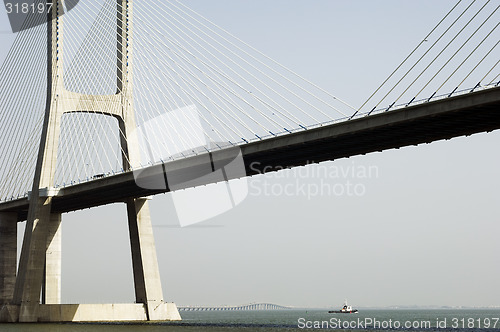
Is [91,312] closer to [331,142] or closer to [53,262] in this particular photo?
[53,262]

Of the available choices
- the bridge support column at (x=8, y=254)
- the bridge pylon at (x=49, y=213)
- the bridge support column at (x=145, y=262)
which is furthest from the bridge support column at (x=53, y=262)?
the bridge support column at (x=145, y=262)

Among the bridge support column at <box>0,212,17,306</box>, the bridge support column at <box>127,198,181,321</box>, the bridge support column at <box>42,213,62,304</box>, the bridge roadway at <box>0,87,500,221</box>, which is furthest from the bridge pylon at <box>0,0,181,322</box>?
the bridge support column at <box>0,212,17,306</box>

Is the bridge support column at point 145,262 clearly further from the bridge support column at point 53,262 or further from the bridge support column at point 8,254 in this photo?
the bridge support column at point 8,254

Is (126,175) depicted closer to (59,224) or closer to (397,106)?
(59,224)

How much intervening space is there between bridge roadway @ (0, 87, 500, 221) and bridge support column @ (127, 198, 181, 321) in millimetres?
1688

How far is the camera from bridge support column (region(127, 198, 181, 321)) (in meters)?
57.6

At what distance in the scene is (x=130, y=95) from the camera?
59.3 meters

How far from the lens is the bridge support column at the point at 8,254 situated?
222ft

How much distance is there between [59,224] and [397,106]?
34.8m

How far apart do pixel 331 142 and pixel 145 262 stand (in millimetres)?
20486

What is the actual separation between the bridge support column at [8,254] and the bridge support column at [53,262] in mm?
4519

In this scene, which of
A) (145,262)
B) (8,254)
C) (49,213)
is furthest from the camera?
(8,254)

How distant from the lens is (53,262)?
64.4m

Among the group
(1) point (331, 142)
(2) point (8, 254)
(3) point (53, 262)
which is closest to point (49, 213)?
(3) point (53, 262)
